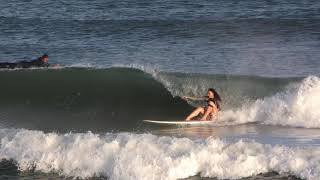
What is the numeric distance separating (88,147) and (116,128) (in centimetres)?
365

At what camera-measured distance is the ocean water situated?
14711 mm

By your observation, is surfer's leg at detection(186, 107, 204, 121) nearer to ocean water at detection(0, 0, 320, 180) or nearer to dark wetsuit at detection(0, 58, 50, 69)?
ocean water at detection(0, 0, 320, 180)

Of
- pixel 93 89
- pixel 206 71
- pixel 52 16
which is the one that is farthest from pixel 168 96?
pixel 52 16

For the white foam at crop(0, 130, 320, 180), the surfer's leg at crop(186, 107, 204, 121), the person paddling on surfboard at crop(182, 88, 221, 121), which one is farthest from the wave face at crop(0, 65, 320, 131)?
the white foam at crop(0, 130, 320, 180)

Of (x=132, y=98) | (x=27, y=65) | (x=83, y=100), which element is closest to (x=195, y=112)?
(x=132, y=98)

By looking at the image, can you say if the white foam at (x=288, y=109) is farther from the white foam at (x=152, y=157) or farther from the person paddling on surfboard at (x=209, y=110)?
the white foam at (x=152, y=157)

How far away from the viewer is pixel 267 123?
65.1 ft

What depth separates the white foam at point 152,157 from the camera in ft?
46.5

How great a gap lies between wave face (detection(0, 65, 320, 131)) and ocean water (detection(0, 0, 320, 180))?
4cm

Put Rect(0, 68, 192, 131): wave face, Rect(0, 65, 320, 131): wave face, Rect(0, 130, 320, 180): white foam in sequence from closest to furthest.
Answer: Rect(0, 130, 320, 180): white foam
Rect(0, 65, 320, 131): wave face
Rect(0, 68, 192, 131): wave face

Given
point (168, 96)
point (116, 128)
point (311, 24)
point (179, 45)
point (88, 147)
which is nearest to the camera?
point (88, 147)

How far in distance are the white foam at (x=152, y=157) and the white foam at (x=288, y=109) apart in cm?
473

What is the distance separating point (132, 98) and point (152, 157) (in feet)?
26.2

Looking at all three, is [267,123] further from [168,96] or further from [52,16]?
[52,16]
